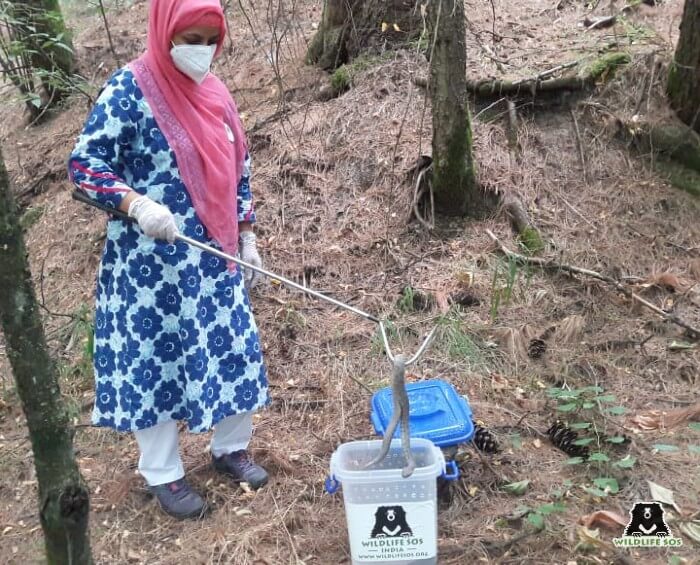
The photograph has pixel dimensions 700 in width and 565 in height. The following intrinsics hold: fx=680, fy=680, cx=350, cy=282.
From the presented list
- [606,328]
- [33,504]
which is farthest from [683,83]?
[33,504]

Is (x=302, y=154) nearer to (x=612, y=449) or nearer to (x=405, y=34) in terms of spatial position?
(x=405, y=34)

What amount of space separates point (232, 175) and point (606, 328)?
209 cm

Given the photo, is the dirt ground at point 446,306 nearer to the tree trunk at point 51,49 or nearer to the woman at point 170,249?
the woman at point 170,249

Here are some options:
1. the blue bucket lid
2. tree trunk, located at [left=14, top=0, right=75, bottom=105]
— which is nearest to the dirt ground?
the blue bucket lid

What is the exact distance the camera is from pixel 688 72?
405 cm

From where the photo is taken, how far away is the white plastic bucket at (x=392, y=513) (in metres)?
2.02

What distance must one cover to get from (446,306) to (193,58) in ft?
6.19

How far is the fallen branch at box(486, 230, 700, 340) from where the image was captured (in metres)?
3.33

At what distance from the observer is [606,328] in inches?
135

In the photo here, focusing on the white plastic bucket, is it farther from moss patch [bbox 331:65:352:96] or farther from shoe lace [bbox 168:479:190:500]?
moss patch [bbox 331:65:352:96]

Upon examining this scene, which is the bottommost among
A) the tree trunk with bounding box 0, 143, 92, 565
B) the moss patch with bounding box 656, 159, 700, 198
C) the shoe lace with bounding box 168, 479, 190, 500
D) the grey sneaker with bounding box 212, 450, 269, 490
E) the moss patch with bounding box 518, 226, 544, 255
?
the grey sneaker with bounding box 212, 450, 269, 490

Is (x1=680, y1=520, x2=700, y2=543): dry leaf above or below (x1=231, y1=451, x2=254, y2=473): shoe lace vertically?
above

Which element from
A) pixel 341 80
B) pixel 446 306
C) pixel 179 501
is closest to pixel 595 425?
pixel 446 306

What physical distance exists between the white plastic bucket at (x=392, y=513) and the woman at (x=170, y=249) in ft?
2.15
